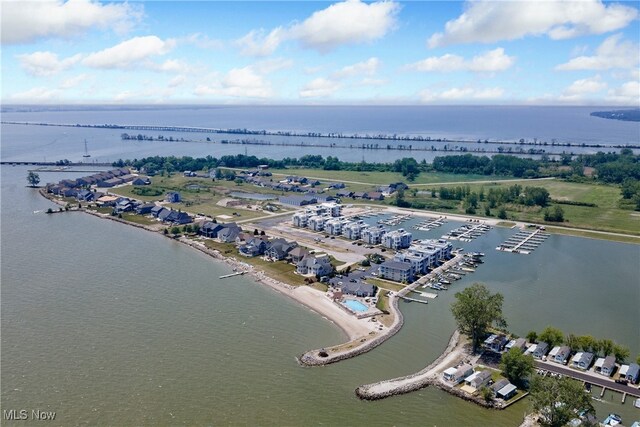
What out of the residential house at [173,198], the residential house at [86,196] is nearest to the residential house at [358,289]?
the residential house at [173,198]

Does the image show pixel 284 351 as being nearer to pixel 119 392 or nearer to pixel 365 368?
pixel 365 368

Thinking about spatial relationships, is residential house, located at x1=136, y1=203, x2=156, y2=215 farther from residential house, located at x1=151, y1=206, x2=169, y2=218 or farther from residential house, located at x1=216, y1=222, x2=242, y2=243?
residential house, located at x1=216, y1=222, x2=242, y2=243

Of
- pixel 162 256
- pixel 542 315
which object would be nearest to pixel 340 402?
pixel 542 315

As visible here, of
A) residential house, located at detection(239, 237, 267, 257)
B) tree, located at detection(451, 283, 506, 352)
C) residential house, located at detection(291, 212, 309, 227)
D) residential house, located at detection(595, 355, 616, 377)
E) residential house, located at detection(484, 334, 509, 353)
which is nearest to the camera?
residential house, located at detection(595, 355, 616, 377)

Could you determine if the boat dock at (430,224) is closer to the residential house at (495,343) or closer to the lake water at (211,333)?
the lake water at (211,333)

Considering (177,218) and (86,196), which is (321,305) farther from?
(86,196)

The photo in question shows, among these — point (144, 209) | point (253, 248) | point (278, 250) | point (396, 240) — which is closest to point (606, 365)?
point (396, 240)

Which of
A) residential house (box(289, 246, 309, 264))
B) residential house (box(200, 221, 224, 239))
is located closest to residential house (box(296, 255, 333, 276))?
residential house (box(289, 246, 309, 264))
